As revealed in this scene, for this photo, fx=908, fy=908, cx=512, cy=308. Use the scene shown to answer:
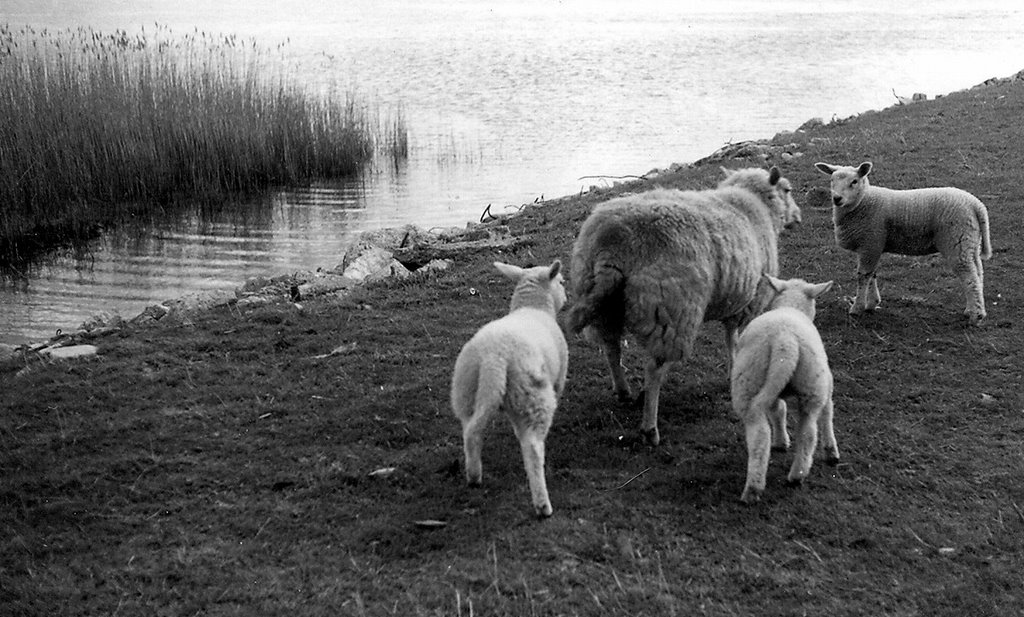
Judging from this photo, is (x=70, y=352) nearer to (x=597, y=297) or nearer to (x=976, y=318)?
(x=597, y=297)

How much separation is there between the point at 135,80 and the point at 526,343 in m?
13.9

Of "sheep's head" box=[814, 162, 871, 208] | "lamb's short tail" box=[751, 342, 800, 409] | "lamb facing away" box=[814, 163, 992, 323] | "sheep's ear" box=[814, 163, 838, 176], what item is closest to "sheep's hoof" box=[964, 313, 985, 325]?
"lamb facing away" box=[814, 163, 992, 323]

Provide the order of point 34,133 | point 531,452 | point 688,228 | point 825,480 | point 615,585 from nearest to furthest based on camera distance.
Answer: point 615,585 → point 531,452 → point 825,480 → point 688,228 → point 34,133

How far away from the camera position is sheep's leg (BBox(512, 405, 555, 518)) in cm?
491

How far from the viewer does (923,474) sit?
5.50 metres

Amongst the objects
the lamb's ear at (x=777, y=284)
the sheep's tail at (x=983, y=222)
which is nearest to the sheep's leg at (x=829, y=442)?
the lamb's ear at (x=777, y=284)

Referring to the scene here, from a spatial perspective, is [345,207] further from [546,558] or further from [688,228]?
[546,558]

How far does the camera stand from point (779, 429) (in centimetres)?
579

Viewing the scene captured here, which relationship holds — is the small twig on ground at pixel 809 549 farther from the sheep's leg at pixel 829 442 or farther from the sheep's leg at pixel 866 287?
the sheep's leg at pixel 866 287

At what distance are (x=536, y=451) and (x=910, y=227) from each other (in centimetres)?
455

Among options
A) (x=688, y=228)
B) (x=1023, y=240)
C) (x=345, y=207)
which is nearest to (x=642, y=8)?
(x=345, y=207)

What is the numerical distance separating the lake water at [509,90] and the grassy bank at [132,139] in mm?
816

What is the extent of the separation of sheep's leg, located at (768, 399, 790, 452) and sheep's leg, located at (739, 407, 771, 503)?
0.67 metres

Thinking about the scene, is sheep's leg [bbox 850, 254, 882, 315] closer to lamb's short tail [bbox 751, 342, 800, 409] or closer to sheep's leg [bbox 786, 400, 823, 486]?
sheep's leg [bbox 786, 400, 823, 486]
